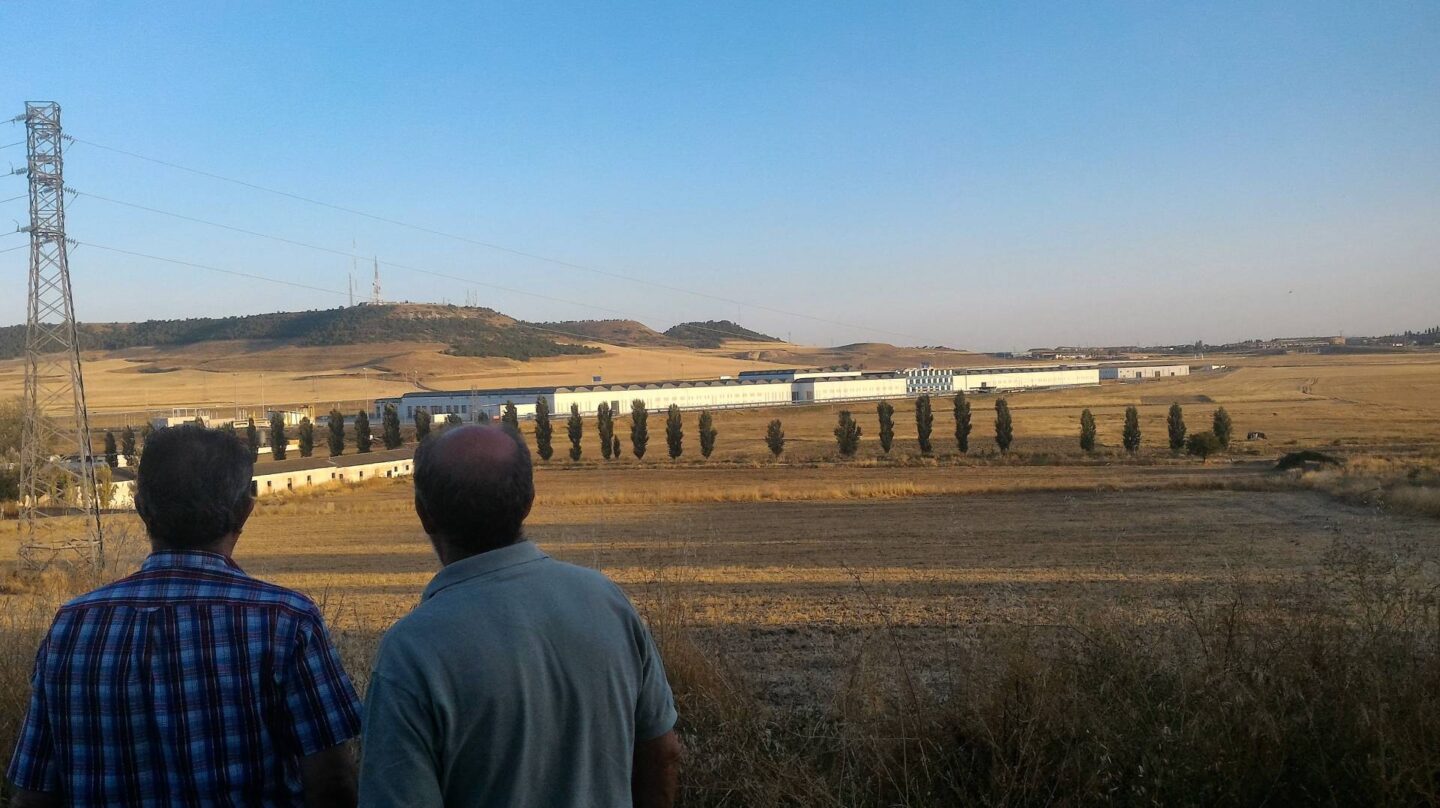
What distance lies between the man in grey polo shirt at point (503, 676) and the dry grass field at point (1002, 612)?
5.28ft

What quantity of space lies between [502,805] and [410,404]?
101m

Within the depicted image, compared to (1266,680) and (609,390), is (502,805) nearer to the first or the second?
(1266,680)

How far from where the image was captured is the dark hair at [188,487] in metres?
2.34

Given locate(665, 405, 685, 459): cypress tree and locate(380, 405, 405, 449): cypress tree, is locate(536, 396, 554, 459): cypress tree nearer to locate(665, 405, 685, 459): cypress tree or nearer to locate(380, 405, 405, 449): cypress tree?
locate(665, 405, 685, 459): cypress tree

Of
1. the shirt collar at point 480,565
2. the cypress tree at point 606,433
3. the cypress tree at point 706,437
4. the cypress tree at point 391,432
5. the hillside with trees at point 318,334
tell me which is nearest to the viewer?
the shirt collar at point 480,565

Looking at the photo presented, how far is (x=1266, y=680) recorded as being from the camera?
3.87 metres

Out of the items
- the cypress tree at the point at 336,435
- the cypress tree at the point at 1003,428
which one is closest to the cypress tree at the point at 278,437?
the cypress tree at the point at 336,435

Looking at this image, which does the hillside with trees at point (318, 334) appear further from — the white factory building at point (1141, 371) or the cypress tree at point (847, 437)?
the cypress tree at point (847, 437)

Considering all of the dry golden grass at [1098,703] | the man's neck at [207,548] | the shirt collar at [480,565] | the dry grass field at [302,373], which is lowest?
the dry golden grass at [1098,703]

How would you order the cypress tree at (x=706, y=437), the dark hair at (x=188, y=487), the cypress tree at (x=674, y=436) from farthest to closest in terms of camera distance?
the cypress tree at (x=674, y=436) → the cypress tree at (x=706, y=437) → the dark hair at (x=188, y=487)

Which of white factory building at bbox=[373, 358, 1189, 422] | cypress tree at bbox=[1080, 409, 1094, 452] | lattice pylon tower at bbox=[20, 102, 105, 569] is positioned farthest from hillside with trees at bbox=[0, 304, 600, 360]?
lattice pylon tower at bbox=[20, 102, 105, 569]

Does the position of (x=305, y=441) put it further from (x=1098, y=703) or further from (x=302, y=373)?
(x=302, y=373)

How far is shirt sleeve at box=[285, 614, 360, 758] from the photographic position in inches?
89.6

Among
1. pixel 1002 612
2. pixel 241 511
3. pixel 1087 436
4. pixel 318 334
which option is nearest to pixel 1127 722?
pixel 241 511
